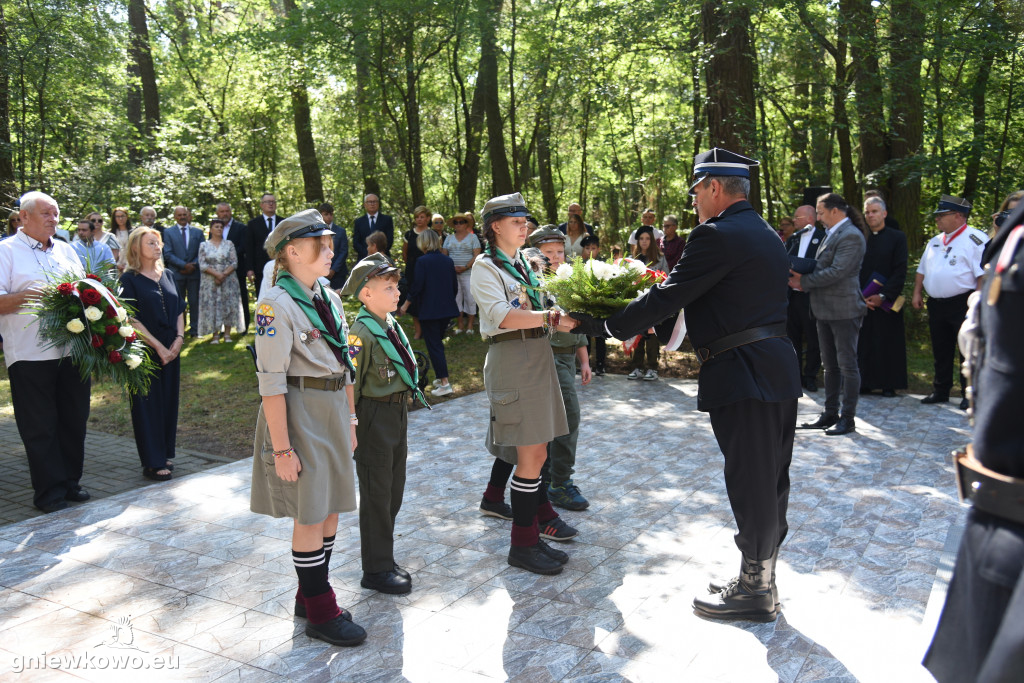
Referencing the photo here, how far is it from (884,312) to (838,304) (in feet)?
7.88

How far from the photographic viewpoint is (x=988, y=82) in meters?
13.2

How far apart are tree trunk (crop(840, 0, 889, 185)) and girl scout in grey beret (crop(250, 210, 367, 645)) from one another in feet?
35.2

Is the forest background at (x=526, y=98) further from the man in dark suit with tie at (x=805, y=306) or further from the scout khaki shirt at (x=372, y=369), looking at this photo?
the scout khaki shirt at (x=372, y=369)

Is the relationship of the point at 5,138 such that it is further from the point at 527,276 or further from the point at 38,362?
the point at 527,276

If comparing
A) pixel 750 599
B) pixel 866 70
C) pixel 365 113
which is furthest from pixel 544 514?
pixel 365 113

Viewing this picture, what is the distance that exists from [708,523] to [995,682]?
3.65m

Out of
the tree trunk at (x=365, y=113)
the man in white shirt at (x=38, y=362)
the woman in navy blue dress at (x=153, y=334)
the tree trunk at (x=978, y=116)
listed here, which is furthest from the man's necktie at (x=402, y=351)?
the tree trunk at (x=365, y=113)

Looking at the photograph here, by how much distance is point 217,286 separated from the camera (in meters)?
13.9

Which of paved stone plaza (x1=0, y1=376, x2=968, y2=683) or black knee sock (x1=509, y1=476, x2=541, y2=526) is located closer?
paved stone plaza (x1=0, y1=376, x2=968, y2=683)

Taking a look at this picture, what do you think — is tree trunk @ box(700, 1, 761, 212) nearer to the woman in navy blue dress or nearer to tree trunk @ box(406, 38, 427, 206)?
tree trunk @ box(406, 38, 427, 206)

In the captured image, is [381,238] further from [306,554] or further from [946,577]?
[946,577]

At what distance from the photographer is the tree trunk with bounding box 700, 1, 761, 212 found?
11.9 m

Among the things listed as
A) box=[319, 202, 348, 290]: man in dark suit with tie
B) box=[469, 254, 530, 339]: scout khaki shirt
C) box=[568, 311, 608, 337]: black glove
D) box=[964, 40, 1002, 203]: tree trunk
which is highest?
box=[964, 40, 1002, 203]: tree trunk

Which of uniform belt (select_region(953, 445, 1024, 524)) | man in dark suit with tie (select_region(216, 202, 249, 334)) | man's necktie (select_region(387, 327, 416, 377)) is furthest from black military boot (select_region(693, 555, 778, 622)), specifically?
man in dark suit with tie (select_region(216, 202, 249, 334))
